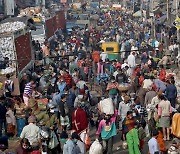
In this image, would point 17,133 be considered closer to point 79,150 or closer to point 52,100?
point 52,100

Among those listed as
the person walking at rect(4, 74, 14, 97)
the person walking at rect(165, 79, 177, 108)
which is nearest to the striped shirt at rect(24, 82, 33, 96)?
the person walking at rect(4, 74, 14, 97)

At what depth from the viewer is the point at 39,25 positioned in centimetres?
3616

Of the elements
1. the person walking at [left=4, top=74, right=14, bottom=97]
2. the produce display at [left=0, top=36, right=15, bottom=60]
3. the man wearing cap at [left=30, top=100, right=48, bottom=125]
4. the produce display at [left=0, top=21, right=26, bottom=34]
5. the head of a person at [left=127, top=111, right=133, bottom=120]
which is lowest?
the person walking at [left=4, top=74, right=14, bottom=97]

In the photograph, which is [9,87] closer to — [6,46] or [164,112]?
[6,46]

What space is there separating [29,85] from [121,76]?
347cm

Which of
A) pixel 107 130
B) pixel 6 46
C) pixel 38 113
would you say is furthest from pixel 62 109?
pixel 6 46

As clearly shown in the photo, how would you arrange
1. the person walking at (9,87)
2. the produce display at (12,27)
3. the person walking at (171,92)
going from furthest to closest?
the produce display at (12,27)
the person walking at (9,87)
the person walking at (171,92)

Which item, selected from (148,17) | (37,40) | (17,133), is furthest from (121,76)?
(148,17)

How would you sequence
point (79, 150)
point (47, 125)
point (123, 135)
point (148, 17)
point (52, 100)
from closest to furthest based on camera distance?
1. point (79, 150)
2. point (47, 125)
3. point (123, 135)
4. point (52, 100)
5. point (148, 17)

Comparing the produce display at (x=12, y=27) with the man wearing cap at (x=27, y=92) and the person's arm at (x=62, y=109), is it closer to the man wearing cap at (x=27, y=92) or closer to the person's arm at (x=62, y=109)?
the man wearing cap at (x=27, y=92)

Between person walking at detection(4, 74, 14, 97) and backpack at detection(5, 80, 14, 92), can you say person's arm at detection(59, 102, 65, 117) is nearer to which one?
person walking at detection(4, 74, 14, 97)

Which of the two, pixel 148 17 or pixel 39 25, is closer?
pixel 39 25

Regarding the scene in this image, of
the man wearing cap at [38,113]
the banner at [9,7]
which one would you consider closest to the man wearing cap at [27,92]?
the man wearing cap at [38,113]

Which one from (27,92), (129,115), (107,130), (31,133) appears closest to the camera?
(31,133)
